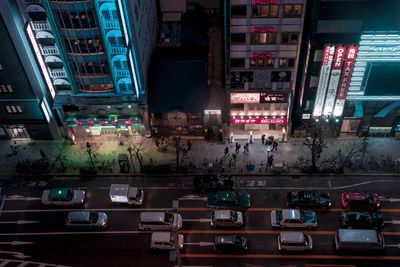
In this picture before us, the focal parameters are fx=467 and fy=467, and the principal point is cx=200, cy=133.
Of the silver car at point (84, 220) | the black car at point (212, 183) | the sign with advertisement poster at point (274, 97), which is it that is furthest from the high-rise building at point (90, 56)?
the sign with advertisement poster at point (274, 97)

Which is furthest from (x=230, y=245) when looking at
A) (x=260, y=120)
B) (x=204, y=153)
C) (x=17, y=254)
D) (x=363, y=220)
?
(x=17, y=254)

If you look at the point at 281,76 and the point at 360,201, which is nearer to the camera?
the point at 360,201

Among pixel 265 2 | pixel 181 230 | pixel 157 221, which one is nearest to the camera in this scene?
pixel 265 2

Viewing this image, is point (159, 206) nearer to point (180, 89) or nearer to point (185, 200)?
point (185, 200)

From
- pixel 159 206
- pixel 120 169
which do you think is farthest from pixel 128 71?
pixel 159 206

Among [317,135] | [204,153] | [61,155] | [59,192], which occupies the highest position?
[317,135]

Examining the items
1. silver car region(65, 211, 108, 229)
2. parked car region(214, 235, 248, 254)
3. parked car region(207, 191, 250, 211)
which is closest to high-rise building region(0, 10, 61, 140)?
silver car region(65, 211, 108, 229)

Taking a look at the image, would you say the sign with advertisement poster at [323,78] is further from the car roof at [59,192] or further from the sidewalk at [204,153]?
the car roof at [59,192]

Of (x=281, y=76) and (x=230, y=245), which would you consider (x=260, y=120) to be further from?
(x=230, y=245)
